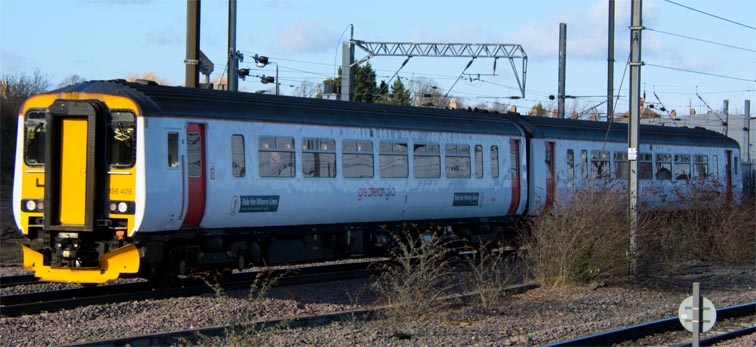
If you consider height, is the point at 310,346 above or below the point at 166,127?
below

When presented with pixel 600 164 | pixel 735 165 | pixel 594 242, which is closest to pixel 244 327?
pixel 594 242

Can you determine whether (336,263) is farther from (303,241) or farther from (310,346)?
(310,346)

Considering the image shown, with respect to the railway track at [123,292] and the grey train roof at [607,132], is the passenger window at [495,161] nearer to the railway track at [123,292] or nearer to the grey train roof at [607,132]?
the grey train roof at [607,132]

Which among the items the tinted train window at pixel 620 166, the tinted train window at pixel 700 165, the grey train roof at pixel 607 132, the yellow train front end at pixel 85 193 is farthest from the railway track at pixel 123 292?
the tinted train window at pixel 700 165

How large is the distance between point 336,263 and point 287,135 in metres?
5.56

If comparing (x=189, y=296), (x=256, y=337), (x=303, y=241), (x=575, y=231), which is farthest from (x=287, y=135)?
(x=256, y=337)

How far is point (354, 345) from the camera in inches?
413

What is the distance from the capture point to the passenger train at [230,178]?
43.9 ft

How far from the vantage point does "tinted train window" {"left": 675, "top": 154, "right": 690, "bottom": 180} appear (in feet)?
83.6

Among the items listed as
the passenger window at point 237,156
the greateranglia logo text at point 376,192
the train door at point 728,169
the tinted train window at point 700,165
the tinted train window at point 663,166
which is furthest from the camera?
the train door at point 728,169

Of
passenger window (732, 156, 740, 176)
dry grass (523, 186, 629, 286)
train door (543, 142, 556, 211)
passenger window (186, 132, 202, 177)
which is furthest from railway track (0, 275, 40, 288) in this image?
passenger window (732, 156, 740, 176)

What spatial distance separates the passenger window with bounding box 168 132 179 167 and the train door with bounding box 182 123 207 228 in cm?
23

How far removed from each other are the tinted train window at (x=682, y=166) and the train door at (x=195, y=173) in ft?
50.5

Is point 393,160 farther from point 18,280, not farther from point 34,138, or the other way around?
point 18,280
